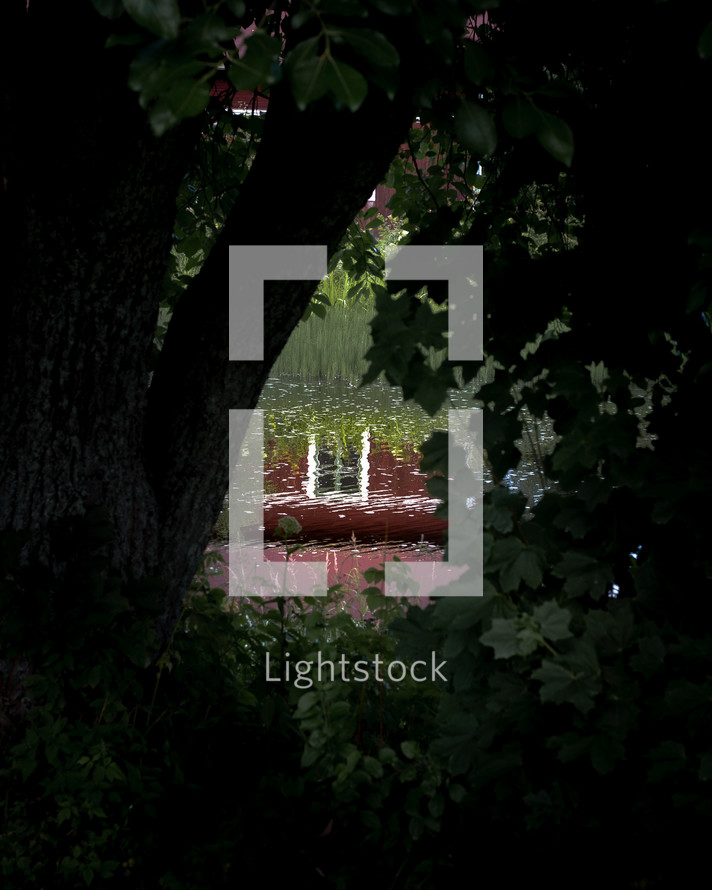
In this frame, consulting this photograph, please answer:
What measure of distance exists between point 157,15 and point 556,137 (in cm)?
56

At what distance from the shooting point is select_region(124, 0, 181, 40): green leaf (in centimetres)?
95

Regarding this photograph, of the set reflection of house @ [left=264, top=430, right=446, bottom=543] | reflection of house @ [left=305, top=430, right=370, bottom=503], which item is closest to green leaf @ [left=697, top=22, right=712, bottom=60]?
reflection of house @ [left=264, top=430, right=446, bottom=543]

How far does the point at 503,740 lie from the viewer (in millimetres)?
1543

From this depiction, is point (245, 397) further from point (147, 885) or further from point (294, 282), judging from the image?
point (147, 885)

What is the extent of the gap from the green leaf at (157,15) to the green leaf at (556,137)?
0.53 metres

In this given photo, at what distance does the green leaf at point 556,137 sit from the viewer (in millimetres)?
1184

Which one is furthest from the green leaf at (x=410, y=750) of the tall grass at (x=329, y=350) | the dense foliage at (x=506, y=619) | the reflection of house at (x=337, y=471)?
the tall grass at (x=329, y=350)

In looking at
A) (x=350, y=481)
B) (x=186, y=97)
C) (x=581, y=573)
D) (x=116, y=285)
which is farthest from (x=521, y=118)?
(x=350, y=481)

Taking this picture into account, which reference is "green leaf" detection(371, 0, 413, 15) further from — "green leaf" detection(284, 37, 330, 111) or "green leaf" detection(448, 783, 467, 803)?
"green leaf" detection(448, 783, 467, 803)

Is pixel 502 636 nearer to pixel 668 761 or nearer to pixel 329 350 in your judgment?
pixel 668 761

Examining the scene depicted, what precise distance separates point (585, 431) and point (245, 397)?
97cm

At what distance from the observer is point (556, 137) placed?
1.20m

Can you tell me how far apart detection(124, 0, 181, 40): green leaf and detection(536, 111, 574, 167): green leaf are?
21.0 inches

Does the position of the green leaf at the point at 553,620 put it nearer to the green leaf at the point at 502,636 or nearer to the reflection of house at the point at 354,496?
the green leaf at the point at 502,636
